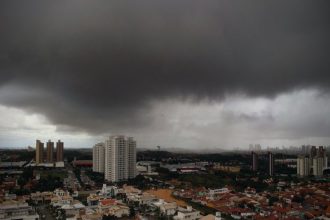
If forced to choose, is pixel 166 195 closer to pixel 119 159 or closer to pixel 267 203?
pixel 267 203

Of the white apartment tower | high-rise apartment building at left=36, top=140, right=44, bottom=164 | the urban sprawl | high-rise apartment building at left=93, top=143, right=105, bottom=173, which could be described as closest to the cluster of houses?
the urban sprawl

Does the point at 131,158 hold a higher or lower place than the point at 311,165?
higher

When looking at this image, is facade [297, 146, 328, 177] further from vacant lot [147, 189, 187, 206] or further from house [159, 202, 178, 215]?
house [159, 202, 178, 215]

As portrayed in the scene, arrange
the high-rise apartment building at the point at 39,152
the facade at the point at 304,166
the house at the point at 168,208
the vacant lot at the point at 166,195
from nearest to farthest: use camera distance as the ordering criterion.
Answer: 1. the house at the point at 168,208
2. the vacant lot at the point at 166,195
3. the facade at the point at 304,166
4. the high-rise apartment building at the point at 39,152

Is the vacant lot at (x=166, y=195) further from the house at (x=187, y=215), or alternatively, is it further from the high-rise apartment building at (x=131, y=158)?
the high-rise apartment building at (x=131, y=158)

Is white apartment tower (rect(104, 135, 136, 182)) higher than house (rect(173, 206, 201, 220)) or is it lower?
higher

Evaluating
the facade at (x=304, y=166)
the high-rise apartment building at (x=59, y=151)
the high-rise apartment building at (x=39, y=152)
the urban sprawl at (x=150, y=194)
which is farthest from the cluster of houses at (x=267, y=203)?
the high-rise apartment building at (x=59, y=151)

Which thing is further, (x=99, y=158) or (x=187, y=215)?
(x=99, y=158)

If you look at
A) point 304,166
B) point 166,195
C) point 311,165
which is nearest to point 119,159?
point 166,195

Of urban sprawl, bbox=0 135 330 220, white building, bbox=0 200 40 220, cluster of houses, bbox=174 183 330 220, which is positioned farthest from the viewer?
urban sprawl, bbox=0 135 330 220
